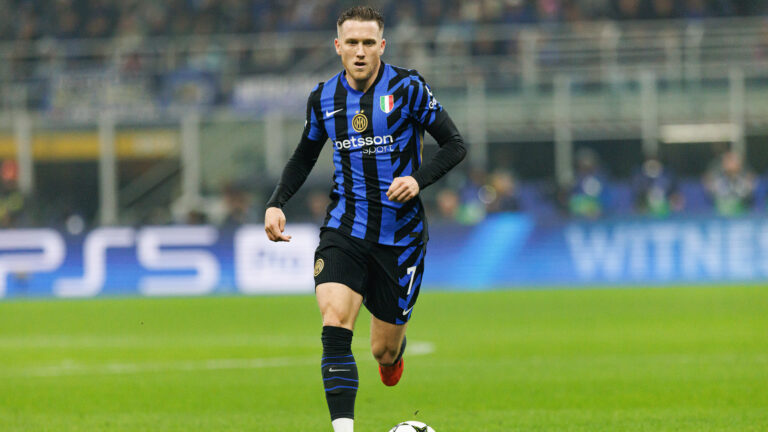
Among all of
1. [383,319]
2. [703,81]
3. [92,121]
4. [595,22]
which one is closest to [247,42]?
[92,121]

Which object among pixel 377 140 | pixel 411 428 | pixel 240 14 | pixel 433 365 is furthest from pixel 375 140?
pixel 240 14

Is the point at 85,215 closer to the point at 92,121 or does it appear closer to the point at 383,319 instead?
the point at 92,121

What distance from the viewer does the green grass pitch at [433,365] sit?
23.5 ft

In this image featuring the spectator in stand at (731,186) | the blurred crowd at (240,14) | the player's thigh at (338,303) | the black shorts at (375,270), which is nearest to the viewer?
the player's thigh at (338,303)

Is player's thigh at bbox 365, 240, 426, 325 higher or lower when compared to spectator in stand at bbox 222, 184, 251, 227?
higher

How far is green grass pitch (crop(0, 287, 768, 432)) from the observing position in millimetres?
7168

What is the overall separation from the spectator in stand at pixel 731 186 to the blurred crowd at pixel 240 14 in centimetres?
531

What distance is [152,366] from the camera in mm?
10711

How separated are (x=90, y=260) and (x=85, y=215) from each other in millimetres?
1972

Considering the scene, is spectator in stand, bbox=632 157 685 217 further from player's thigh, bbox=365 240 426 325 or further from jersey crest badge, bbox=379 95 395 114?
jersey crest badge, bbox=379 95 395 114

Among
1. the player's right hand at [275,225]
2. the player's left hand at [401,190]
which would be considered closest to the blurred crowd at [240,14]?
the player's right hand at [275,225]

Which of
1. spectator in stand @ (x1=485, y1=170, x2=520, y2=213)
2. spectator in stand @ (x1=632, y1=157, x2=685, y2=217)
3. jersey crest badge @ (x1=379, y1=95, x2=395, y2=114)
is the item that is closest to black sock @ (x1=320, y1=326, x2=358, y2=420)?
jersey crest badge @ (x1=379, y1=95, x2=395, y2=114)

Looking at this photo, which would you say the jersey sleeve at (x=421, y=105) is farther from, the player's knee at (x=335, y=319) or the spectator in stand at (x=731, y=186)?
the spectator in stand at (x=731, y=186)

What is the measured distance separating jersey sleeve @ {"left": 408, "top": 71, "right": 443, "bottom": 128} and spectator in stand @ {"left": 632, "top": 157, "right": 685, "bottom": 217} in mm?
14526
